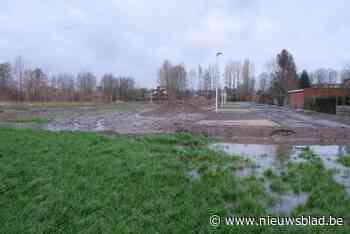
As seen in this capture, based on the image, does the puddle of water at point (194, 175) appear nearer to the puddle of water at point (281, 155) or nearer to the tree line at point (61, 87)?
the puddle of water at point (281, 155)

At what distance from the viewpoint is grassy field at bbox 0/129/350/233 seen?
3221 millimetres

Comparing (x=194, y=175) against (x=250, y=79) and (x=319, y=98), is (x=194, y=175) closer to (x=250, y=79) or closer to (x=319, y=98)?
(x=319, y=98)

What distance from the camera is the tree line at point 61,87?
5953cm

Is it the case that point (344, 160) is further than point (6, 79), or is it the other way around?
point (6, 79)

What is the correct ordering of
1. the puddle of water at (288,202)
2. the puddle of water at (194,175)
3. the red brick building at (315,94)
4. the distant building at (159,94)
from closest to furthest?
the puddle of water at (288,202), the puddle of water at (194,175), the red brick building at (315,94), the distant building at (159,94)

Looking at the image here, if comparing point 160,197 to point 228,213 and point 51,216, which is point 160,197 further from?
point 51,216

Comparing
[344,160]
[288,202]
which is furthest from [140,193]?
[344,160]

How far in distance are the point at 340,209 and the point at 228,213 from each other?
169 cm

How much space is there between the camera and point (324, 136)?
1144cm

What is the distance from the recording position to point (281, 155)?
24.9 ft

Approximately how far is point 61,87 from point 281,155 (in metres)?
72.6

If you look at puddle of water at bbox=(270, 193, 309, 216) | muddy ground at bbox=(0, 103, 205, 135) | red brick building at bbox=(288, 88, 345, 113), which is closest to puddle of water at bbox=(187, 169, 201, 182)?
puddle of water at bbox=(270, 193, 309, 216)

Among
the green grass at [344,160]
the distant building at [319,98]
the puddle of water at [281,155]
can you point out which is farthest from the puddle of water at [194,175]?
the distant building at [319,98]

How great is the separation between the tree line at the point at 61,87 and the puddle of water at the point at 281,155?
2386 inches
